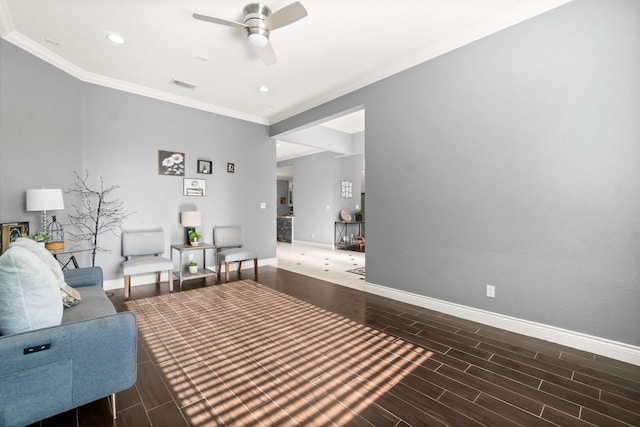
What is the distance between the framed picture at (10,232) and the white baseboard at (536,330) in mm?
4279

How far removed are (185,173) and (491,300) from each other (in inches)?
187

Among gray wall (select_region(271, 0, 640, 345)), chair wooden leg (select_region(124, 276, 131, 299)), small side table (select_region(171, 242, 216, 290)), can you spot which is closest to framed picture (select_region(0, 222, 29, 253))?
chair wooden leg (select_region(124, 276, 131, 299))

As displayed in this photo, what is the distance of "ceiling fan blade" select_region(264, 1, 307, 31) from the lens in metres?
2.37

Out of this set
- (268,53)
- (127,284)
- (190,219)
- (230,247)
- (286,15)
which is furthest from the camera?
(230,247)

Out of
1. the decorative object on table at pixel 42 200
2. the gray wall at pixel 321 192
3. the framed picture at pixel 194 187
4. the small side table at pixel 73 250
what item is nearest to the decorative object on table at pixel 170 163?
the framed picture at pixel 194 187

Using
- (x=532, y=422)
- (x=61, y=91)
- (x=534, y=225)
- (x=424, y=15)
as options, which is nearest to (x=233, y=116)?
(x=61, y=91)

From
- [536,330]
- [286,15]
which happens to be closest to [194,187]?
[286,15]

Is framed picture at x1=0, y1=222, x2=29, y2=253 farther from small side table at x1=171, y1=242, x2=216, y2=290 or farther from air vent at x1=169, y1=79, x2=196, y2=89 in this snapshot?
air vent at x1=169, y1=79, x2=196, y2=89

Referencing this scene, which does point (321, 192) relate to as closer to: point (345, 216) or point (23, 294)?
point (345, 216)

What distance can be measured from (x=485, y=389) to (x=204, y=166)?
492 cm

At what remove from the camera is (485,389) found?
193cm

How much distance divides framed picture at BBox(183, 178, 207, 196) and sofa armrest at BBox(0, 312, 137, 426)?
12.0 ft

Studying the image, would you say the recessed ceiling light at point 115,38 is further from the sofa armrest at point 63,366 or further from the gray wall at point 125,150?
the sofa armrest at point 63,366

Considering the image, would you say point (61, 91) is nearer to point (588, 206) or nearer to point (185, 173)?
point (185, 173)
